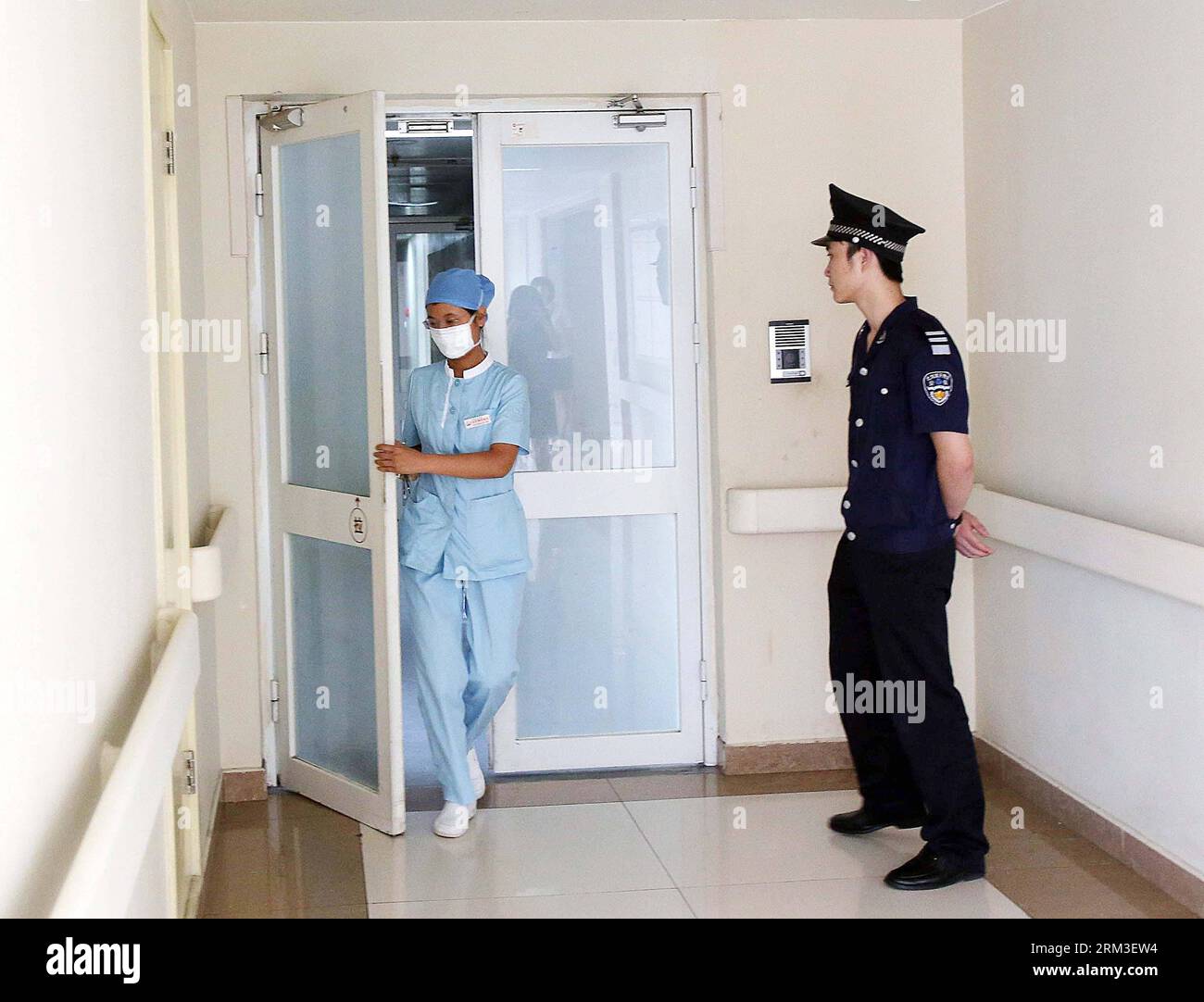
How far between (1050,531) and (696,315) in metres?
1.40

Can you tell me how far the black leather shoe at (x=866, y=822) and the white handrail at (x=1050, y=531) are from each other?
2.80ft

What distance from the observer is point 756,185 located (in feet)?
14.7

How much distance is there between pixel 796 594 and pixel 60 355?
3255mm

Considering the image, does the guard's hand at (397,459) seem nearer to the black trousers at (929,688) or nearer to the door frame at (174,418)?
the door frame at (174,418)

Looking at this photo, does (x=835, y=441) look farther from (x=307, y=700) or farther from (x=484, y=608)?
(x=307, y=700)

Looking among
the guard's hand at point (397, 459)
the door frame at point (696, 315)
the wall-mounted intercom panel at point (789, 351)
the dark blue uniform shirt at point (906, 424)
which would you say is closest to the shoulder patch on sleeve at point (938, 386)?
the dark blue uniform shirt at point (906, 424)

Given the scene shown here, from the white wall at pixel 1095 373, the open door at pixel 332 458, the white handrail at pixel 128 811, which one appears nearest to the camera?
the white handrail at pixel 128 811

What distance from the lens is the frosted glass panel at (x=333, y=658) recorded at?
164 inches

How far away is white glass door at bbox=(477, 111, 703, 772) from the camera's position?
455cm

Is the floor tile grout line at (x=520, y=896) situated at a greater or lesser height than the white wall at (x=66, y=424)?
lesser

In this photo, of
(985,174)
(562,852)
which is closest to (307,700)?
(562,852)

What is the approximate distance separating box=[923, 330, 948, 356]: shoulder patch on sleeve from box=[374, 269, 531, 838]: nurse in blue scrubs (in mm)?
1186

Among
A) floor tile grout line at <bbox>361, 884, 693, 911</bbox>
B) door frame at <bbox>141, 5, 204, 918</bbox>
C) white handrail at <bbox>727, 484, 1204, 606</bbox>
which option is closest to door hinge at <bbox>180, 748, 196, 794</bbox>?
door frame at <bbox>141, 5, 204, 918</bbox>

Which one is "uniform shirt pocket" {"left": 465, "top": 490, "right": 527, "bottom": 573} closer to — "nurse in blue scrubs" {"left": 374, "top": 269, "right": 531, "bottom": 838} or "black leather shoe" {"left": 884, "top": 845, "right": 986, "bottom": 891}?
"nurse in blue scrubs" {"left": 374, "top": 269, "right": 531, "bottom": 838}
